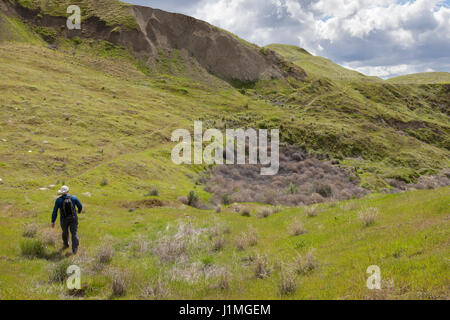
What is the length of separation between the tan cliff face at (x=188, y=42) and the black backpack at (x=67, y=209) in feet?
243

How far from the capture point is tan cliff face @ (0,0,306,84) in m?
79.4

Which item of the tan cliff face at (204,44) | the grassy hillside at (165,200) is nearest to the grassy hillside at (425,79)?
the grassy hillside at (165,200)

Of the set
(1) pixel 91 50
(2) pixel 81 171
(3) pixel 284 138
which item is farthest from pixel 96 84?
(3) pixel 284 138

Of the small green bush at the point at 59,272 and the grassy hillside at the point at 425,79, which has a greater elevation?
the grassy hillside at the point at 425,79

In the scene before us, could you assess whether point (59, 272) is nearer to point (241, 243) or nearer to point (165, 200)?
point (241, 243)

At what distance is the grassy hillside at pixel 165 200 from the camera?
8.75 m

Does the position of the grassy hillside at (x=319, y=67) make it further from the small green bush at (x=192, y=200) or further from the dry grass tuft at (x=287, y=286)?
the dry grass tuft at (x=287, y=286)

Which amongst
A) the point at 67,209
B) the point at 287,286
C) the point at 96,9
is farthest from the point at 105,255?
the point at 96,9

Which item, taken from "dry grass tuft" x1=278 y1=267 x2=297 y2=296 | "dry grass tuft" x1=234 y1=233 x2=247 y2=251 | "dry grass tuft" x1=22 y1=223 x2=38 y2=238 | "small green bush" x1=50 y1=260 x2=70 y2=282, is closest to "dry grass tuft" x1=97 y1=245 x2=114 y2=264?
"small green bush" x1=50 y1=260 x2=70 y2=282

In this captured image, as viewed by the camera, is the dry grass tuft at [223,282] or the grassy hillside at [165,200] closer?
the grassy hillside at [165,200]

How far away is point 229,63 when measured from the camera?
3625 inches

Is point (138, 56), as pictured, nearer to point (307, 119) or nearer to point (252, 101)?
point (252, 101)

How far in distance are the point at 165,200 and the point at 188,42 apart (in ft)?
249

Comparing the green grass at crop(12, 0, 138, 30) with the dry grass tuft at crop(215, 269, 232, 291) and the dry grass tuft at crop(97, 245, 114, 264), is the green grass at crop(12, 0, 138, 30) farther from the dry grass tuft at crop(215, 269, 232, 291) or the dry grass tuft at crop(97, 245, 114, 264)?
the dry grass tuft at crop(215, 269, 232, 291)
